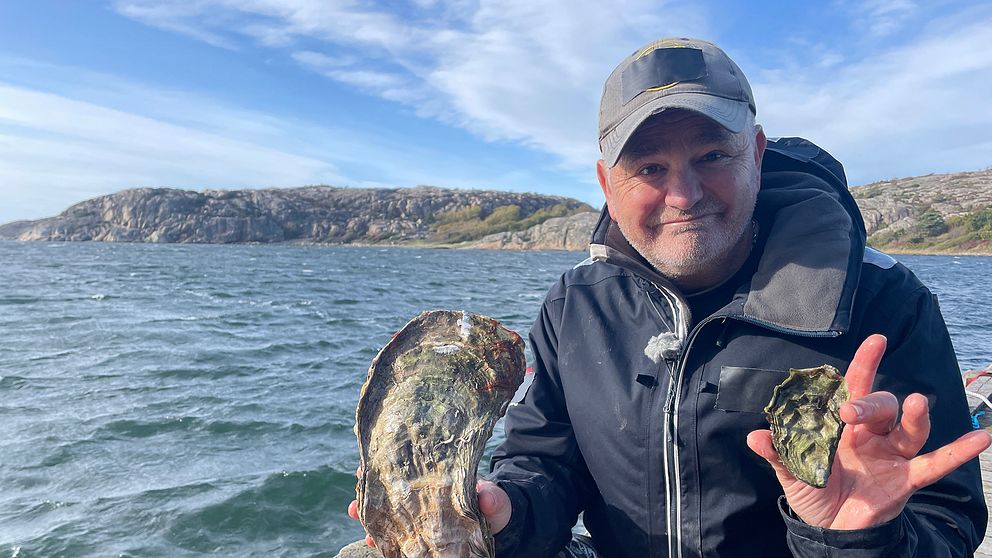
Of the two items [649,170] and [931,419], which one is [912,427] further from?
[649,170]

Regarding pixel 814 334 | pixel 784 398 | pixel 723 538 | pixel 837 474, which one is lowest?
pixel 723 538

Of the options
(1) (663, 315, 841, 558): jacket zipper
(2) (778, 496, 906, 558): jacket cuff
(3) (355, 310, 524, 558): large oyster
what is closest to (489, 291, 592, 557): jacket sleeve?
(3) (355, 310, 524, 558): large oyster

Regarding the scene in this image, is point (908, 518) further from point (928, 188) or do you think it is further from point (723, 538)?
point (928, 188)

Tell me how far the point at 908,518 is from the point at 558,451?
1.55 m

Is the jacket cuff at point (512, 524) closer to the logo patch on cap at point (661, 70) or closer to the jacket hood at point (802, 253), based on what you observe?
the jacket hood at point (802, 253)

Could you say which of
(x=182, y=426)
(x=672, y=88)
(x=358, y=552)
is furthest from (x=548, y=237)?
(x=672, y=88)

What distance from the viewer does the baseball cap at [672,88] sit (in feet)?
8.77

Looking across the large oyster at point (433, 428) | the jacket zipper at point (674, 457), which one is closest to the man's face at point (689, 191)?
the jacket zipper at point (674, 457)

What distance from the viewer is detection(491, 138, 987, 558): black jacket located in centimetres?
241

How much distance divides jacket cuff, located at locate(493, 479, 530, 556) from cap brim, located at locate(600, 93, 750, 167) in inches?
63.6

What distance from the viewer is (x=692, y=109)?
2.62 metres

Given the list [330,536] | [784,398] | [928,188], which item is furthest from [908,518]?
[928,188]

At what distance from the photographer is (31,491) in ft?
27.2

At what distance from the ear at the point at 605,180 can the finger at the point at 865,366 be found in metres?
1.44
